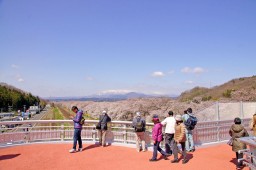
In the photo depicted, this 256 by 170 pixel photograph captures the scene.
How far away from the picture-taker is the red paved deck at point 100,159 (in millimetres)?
8906

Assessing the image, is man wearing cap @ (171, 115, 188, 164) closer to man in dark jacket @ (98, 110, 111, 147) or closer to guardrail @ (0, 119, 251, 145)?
guardrail @ (0, 119, 251, 145)

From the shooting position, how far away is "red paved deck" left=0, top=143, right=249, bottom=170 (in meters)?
8.91

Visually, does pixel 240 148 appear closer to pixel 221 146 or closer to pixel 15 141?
pixel 221 146

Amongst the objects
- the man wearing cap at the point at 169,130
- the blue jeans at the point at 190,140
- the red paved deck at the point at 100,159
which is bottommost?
the red paved deck at the point at 100,159

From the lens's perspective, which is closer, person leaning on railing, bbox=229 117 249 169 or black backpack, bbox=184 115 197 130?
person leaning on railing, bbox=229 117 249 169

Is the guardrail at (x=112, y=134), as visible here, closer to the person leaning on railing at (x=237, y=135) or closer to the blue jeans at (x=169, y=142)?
the blue jeans at (x=169, y=142)

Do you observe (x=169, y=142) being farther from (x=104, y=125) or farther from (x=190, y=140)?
(x=104, y=125)

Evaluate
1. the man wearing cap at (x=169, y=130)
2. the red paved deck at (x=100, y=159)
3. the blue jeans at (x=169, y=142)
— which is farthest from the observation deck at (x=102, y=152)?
the man wearing cap at (x=169, y=130)

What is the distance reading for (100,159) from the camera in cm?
998

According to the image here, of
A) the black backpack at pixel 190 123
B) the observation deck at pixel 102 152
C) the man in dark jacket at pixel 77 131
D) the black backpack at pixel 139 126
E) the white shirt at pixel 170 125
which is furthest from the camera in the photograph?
the man in dark jacket at pixel 77 131

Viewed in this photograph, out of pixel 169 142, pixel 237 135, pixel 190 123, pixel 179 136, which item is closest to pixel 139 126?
pixel 169 142

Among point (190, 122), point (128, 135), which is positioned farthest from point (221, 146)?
point (128, 135)

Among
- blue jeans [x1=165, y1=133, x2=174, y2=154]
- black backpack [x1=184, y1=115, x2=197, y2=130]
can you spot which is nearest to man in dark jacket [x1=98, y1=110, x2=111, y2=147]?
blue jeans [x1=165, y1=133, x2=174, y2=154]

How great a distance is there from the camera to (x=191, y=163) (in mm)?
9180
